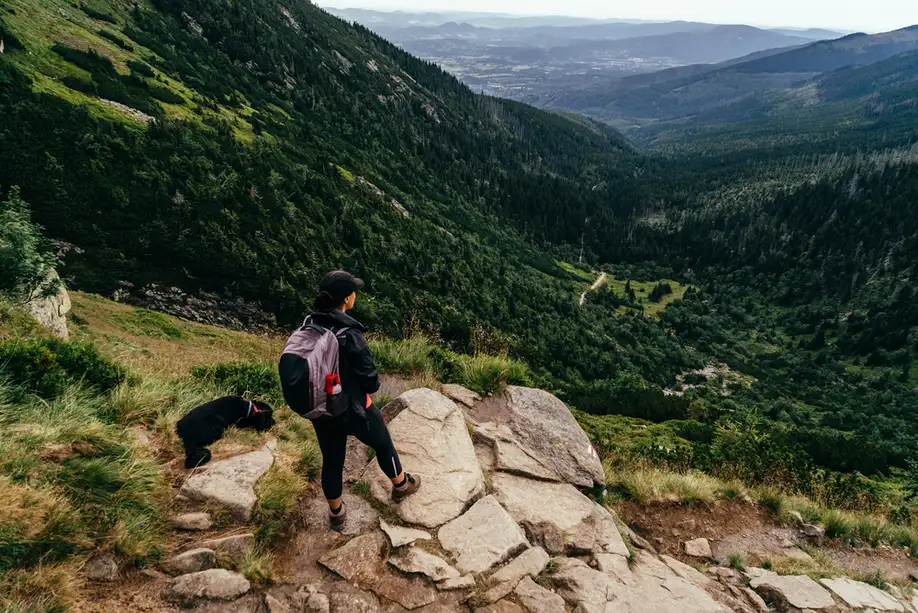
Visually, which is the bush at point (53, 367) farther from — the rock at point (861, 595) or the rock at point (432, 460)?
the rock at point (861, 595)

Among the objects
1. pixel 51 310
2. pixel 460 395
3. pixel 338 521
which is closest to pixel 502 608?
pixel 338 521

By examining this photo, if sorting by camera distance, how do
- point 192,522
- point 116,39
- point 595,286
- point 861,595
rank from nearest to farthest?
1. point 192,522
2. point 861,595
3. point 116,39
4. point 595,286

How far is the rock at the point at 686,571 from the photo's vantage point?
6.66m

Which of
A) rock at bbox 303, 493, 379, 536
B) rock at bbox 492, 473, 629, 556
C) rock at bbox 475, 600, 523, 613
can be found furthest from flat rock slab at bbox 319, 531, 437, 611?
rock at bbox 492, 473, 629, 556

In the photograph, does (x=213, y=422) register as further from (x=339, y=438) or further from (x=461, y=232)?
(x=461, y=232)

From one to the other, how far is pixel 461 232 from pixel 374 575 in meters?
94.4

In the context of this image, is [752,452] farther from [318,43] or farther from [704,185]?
[704,185]

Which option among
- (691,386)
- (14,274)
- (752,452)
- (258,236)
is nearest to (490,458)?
(752,452)

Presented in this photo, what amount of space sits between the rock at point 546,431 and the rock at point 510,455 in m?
0.09

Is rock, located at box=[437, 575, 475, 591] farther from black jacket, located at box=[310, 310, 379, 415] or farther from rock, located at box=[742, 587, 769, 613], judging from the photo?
rock, located at box=[742, 587, 769, 613]

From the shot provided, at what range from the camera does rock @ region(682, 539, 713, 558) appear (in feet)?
25.4

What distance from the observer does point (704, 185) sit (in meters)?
196

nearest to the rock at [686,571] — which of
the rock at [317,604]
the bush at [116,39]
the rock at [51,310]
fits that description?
the rock at [317,604]

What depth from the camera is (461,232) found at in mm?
97812
